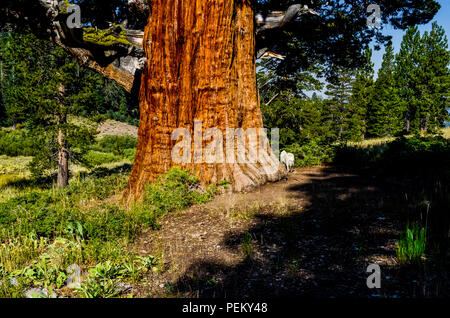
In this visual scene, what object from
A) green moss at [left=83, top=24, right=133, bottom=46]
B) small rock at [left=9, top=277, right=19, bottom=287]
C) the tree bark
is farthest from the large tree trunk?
the tree bark

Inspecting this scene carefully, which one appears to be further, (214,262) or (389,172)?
(389,172)

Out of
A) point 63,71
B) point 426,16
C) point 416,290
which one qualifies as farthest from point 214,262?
point 63,71

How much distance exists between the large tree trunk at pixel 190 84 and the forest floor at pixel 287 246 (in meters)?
1.11

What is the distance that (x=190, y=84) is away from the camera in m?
5.64

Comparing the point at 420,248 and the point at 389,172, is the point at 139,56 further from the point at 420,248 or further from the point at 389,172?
the point at 389,172

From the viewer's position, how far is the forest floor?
2.55m

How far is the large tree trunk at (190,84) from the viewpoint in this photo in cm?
544

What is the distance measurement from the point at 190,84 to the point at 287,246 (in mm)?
3786

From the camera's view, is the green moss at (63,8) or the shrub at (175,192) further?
the green moss at (63,8)

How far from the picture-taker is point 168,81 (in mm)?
5508

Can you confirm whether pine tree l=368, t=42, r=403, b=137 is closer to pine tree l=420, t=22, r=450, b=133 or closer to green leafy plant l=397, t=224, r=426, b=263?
pine tree l=420, t=22, r=450, b=133

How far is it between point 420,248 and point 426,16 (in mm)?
8254

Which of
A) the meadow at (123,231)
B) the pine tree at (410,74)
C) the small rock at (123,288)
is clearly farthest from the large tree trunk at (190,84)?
the pine tree at (410,74)

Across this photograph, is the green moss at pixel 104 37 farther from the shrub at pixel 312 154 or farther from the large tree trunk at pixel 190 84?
the shrub at pixel 312 154
